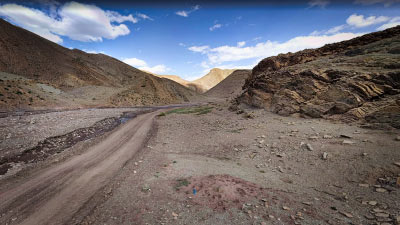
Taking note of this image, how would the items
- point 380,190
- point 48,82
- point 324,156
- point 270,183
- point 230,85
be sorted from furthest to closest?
point 230,85 → point 48,82 → point 324,156 → point 270,183 → point 380,190

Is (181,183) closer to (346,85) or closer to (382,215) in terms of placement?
(382,215)

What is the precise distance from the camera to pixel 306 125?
10.4 meters

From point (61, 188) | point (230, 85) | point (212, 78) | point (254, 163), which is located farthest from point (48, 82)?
point (212, 78)

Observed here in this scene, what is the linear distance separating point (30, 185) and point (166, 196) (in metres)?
5.82

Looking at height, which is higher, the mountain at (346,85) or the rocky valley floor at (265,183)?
the mountain at (346,85)

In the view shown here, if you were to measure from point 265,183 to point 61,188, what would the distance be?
7.72 m

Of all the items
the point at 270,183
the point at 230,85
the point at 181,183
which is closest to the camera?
the point at 270,183

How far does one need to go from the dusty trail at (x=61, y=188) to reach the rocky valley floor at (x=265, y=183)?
268 mm

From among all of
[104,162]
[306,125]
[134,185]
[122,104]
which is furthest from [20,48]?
[306,125]

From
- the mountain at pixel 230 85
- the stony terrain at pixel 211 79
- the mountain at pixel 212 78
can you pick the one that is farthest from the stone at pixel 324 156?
the mountain at pixel 212 78

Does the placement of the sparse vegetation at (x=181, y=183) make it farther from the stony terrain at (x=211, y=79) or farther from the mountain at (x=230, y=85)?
the stony terrain at (x=211, y=79)

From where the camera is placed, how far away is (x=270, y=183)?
229 inches

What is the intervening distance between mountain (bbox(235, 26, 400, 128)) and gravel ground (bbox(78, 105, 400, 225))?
1956 millimetres

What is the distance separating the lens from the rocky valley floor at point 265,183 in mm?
4242
